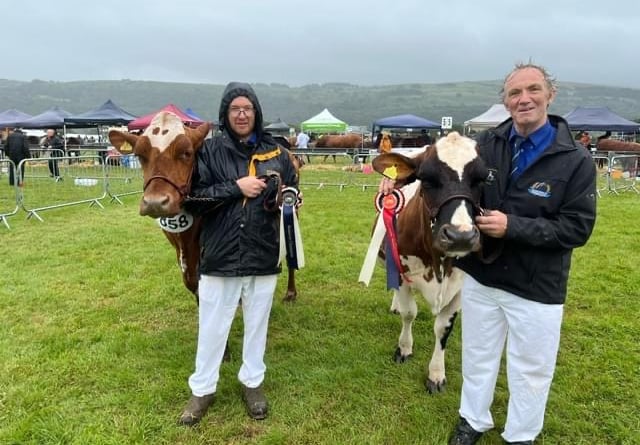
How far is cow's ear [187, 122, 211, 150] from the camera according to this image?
341cm

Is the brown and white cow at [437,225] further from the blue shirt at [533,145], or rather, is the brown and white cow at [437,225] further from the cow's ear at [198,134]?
the cow's ear at [198,134]

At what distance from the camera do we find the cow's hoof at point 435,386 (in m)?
3.89

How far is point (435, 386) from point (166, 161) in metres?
2.60

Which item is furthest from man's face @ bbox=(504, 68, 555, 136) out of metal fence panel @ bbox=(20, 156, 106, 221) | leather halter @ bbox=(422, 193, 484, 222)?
metal fence panel @ bbox=(20, 156, 106, 221)

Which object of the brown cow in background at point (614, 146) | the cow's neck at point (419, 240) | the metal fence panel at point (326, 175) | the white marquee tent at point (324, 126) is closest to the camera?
the cow's neck at point (419, 240)

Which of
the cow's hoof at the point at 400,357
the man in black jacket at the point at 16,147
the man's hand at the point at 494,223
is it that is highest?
the man's hand at the point at 494,223

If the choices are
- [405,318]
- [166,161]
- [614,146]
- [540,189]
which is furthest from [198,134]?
[614,146]

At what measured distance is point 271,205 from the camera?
3275 mm

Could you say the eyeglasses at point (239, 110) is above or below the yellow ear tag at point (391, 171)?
above

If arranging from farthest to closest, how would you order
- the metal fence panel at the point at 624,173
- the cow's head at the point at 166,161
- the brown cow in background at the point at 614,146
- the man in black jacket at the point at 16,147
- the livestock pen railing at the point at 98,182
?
the brown cow in background at the point at 614,146
the man in black jacket at the point at 16,147
the metal fence panel at the point at 624,173
the livestock pen railing at the point at 98,182
the cow's head at the point at 166,161

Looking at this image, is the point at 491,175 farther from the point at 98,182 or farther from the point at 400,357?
the point at 98,182

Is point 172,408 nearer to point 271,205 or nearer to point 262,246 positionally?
point 262,246

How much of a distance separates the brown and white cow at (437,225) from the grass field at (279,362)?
1.63ft

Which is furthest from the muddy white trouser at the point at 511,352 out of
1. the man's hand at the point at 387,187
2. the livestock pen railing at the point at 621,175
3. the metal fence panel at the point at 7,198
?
the livestock pen railing at the point at 621,175
